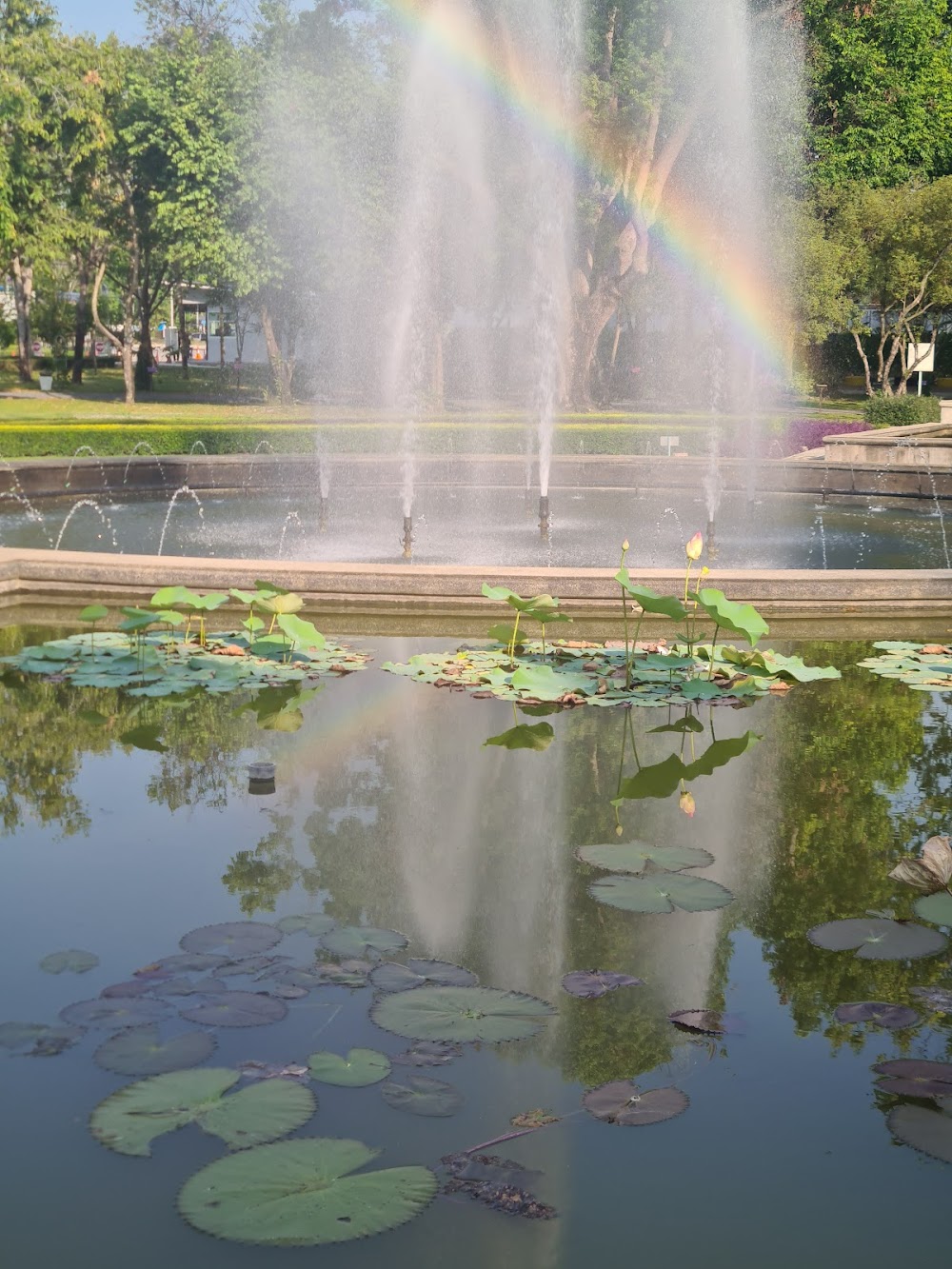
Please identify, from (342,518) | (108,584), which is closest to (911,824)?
(108,584)

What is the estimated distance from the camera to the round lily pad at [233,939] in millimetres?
4070

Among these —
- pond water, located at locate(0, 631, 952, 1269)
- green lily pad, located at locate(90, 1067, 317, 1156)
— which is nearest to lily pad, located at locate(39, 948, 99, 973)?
pond water, located at locate(0, 631, 952, 1269)

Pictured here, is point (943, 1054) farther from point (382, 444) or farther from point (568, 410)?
point (568, 410)

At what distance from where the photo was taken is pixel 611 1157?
3080mm

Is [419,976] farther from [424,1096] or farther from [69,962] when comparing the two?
[69,962]

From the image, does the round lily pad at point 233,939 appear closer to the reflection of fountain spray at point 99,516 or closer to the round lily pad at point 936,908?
the round lily pad at point 936,908

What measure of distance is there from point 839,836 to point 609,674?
8.72 feet

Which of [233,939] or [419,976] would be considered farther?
[233,939]

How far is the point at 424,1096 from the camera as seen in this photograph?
3.29 meters

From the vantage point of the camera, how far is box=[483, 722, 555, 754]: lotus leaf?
6336mm

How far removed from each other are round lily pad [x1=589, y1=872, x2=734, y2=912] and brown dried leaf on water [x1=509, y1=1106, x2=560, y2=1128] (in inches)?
49.9

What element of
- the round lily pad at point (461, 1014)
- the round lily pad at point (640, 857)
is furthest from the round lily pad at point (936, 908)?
the round lily pad at point (461, 1014)

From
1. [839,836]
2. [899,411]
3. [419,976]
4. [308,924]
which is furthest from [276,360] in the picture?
[419,976]

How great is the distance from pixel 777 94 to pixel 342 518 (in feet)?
96.7
